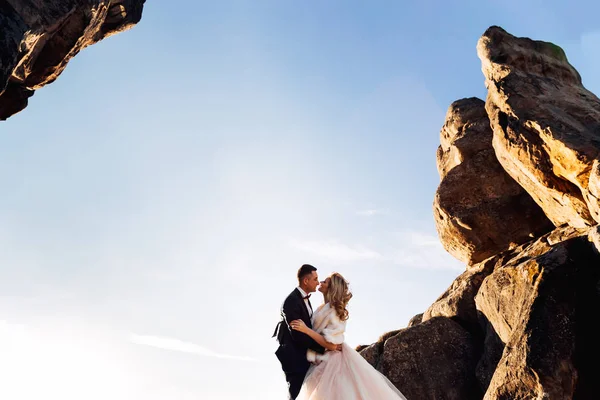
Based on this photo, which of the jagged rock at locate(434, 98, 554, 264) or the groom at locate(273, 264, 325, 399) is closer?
the groom at locate(273, 264, 325, 399)

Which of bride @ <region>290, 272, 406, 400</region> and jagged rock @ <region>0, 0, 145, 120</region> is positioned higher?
jagged rock @ <region>0, 0, 145, 120</region>

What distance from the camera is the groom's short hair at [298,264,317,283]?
14406 mm

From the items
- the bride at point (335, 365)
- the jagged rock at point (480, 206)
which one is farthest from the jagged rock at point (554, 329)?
the jagged rock at point (480, 206)

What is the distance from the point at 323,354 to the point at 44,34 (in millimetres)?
12783

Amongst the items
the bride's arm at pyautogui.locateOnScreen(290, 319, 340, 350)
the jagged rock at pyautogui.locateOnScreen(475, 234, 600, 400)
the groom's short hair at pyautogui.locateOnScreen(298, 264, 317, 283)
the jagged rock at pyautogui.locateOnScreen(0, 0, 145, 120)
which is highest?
the jagged rock at pyautogui.locateOnScreen(0, 0, 145, 120)

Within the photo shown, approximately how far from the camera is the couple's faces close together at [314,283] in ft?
Result: 47.0

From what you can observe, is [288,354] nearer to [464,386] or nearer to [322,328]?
[322,328]

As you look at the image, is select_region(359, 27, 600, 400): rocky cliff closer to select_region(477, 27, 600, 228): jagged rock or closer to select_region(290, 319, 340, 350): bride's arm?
select_region(477, 27, 600, 228): jagged rock

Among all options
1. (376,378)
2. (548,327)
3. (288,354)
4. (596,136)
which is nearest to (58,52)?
(288,354)

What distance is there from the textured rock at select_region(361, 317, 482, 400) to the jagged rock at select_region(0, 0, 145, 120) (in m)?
18.7

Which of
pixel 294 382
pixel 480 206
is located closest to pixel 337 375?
pixel 294 382

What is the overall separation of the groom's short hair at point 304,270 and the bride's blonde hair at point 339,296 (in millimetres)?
620

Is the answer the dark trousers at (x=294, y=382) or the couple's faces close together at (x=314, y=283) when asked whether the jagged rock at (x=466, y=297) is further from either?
the dark trousers at (x=294, y=382)

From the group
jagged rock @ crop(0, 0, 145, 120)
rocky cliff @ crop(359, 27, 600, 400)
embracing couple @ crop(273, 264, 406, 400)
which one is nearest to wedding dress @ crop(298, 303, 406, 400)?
embracing couple @ crop(273, 264, 406, 400)
